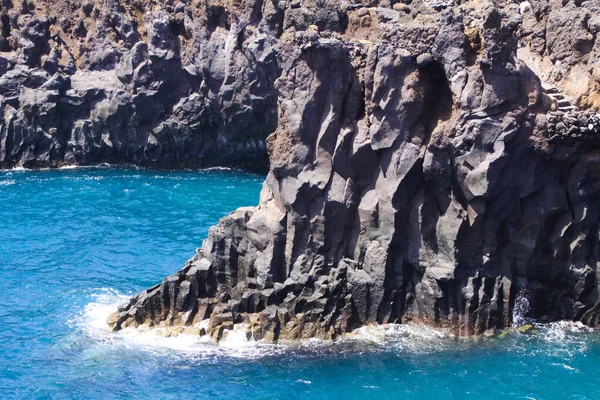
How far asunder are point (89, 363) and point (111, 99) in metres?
41.6

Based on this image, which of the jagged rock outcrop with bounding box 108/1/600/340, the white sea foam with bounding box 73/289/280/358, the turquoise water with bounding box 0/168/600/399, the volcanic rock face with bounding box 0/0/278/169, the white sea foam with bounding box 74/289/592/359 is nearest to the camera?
the turquoise water with bounding box 0/168/600/399

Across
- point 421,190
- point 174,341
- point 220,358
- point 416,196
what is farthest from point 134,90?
point 220,358

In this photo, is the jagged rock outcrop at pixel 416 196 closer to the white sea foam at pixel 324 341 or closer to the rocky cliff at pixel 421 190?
the rocky cliff at pixel 421 190

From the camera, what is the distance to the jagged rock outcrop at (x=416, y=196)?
32.8 metres

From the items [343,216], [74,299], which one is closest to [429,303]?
[343,216]

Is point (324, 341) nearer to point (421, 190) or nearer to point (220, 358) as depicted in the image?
point (220, 358)

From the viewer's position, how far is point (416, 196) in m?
34.6

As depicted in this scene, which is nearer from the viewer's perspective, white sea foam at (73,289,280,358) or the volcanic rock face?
white sea foam at (73,289,280,358)

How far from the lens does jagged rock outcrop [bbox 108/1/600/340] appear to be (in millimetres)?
32812

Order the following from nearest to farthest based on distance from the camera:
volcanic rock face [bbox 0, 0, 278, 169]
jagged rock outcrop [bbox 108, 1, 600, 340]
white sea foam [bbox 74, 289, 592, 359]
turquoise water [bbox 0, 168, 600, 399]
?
turquoise water [bbox 0, 168, 600, 399]
jagged rock outcrop [bbox 108, 1, 600, 340]
white sea foam [bbox 74, 289, 592, 359]
volcanic rock face [bbox 0, 0, 278, 169]

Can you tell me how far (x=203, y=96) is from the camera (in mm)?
69500

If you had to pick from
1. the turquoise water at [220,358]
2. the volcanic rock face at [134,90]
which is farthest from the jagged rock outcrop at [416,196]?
the volcanic rock face at [134,90]

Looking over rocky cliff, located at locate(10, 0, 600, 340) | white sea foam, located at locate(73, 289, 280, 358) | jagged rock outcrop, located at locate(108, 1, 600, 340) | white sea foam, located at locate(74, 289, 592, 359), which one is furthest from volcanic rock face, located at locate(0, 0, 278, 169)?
white sea foam, located at locate(74, 289, 592, 359)

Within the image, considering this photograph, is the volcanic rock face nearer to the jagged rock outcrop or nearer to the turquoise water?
the turquoise water
